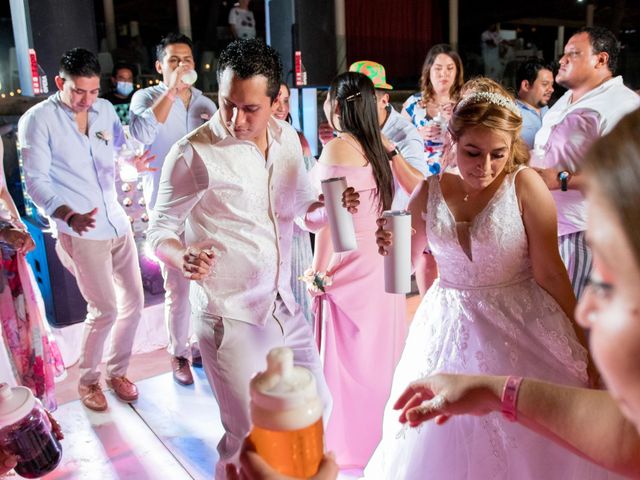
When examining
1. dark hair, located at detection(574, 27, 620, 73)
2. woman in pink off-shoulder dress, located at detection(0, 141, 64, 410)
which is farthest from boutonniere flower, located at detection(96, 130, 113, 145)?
dark hair, located at detection(574, 27, 620, 73)

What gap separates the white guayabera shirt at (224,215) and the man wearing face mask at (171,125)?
141 cm

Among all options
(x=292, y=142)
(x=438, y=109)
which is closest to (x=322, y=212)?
(x=292, y=142)

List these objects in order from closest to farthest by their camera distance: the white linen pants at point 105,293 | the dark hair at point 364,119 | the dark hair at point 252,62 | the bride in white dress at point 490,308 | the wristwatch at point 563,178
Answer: the bride in white dress at point 490,308 < the dark hair at point 252,62 < the dark hair at point 364,119 < the wristwatch at point 563,178 < the white linen pants at point 105,293

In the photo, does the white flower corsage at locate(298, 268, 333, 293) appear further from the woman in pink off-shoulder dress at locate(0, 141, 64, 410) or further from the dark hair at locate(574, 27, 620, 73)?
the dark hair at locate(574, 27, 620, 73)

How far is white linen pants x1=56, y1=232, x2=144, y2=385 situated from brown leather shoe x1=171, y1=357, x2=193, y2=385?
27 centimetres

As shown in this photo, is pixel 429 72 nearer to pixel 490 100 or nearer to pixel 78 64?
pixel 78 64

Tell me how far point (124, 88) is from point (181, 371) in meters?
3.15

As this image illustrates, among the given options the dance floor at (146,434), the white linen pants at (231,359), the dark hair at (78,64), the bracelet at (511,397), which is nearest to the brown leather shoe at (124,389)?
the dance floor at (146,434)

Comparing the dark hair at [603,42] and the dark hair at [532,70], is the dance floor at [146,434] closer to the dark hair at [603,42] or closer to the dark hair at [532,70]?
the dark hair at [603,42]

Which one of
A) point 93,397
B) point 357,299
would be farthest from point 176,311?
point 357,299

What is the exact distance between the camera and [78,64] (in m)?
2.74

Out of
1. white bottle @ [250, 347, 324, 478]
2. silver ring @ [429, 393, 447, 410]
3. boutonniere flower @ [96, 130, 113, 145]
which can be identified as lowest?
silver ring @ [429, 393, 447, 410]

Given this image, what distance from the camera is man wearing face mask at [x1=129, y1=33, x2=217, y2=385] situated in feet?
10.5

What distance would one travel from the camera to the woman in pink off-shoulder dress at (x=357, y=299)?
2459mm
